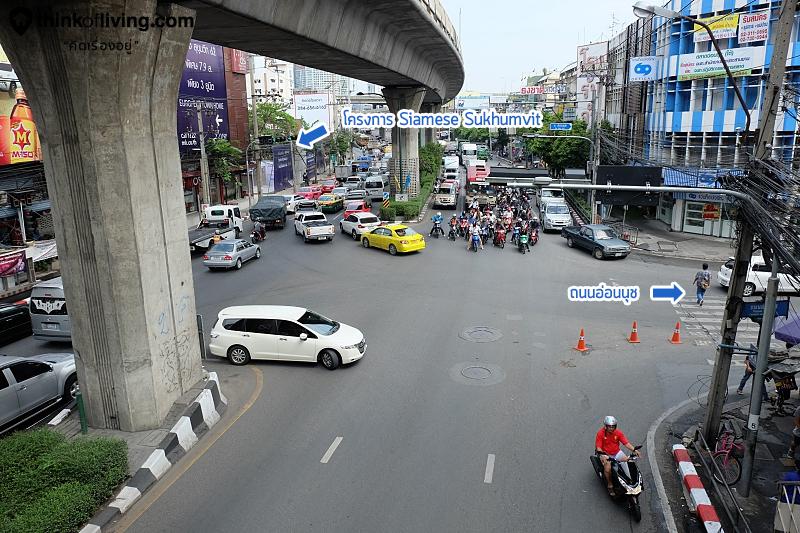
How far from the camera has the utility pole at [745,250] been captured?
9.30 meters

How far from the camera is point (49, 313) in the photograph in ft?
54.1

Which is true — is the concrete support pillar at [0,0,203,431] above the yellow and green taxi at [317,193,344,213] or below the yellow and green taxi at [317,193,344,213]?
above

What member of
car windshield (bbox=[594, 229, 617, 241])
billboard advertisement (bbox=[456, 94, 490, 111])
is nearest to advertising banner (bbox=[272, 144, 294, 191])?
car windshield (bbox=[594, 229, 617, 241])

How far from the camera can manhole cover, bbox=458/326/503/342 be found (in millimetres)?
16734

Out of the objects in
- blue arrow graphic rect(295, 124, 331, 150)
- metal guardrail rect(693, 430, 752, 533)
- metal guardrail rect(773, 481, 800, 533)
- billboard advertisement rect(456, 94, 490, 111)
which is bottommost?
metal guardrail rect(693, 430, 752, 533)

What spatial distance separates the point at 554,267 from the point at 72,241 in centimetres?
1949

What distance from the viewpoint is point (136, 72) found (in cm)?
1013

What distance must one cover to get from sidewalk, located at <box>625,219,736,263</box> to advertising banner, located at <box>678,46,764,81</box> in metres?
8.59

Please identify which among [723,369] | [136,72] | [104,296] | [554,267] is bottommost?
[554,267]

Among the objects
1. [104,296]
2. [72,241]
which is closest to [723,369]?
[104,296]

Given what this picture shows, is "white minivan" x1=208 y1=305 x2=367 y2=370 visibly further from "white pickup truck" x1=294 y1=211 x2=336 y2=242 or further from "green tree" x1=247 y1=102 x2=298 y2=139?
"green tree" x1=247 y1=102 x2=298 y2=139

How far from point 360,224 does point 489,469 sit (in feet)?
75.1

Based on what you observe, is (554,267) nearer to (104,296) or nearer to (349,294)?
(349,294)

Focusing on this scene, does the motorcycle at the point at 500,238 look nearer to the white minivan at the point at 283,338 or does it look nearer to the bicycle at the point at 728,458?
the white minivan at the point at 283,338
